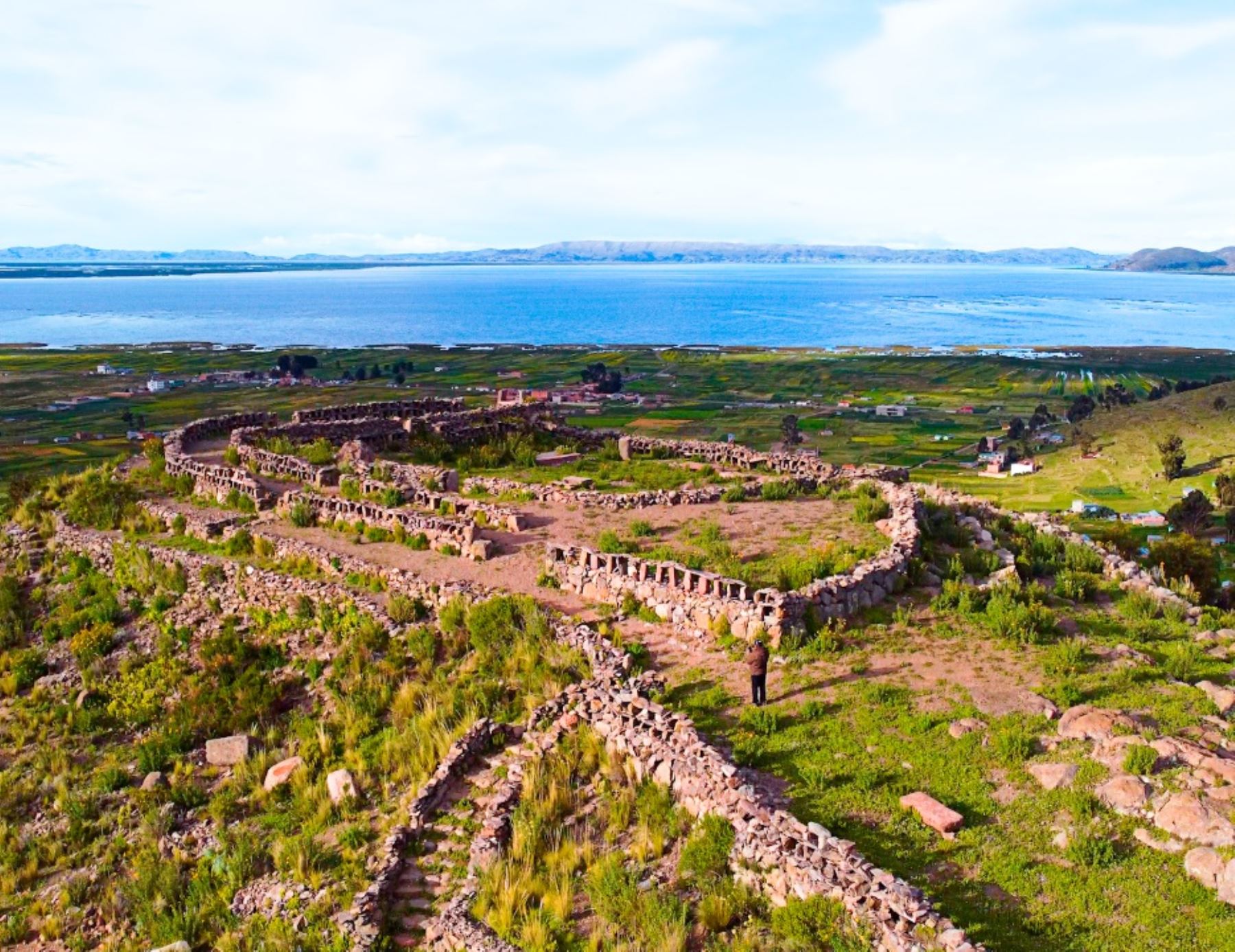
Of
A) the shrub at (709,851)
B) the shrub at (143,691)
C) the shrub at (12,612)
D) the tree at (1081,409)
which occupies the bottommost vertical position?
the tree at (1081,409)

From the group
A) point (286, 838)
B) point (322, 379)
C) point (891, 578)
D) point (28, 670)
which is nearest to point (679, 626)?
point (891, 578)

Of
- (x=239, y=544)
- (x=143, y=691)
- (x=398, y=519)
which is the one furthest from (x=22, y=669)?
(x=398, y=519)

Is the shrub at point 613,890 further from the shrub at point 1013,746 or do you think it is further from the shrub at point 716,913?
the shrub at point 1013,746

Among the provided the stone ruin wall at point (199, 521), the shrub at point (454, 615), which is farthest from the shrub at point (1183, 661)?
the stone ruin wall at point (199, 521)

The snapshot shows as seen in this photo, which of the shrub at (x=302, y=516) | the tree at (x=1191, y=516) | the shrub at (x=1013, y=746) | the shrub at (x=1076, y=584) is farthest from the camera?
the tree at (x=1191, y=516)

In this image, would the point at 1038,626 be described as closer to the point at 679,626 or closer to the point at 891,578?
the point at 891,578

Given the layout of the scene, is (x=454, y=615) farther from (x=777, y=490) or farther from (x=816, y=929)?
(x=777, y=490)
